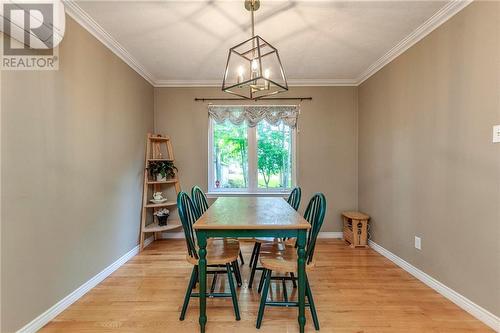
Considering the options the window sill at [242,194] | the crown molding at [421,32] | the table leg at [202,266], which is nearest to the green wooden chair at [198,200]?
the table leg at [202,266]

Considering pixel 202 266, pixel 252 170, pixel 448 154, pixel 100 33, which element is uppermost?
pixel 100 33

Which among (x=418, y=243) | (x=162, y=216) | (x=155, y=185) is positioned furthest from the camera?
(x=155, y=185)

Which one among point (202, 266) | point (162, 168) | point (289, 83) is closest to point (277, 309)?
point (202, 266)

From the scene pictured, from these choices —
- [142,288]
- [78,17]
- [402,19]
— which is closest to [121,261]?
[142,288]

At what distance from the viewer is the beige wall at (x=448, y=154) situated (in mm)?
1761

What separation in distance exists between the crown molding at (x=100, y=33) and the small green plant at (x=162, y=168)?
1.26 meters

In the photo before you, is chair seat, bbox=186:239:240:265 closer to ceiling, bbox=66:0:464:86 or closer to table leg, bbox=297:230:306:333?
table leg, bbox=297:230:306:333

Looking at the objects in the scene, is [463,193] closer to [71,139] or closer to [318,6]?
[318,6]

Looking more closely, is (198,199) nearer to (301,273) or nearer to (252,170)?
(301,273)

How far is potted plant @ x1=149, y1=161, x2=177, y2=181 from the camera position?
11.7 feet

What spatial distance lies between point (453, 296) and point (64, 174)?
3350 millimetres

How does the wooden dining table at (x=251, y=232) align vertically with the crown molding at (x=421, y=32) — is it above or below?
below

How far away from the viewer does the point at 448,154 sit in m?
2.12

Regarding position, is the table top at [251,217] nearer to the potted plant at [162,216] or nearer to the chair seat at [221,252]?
the chair seat at [221,252]
